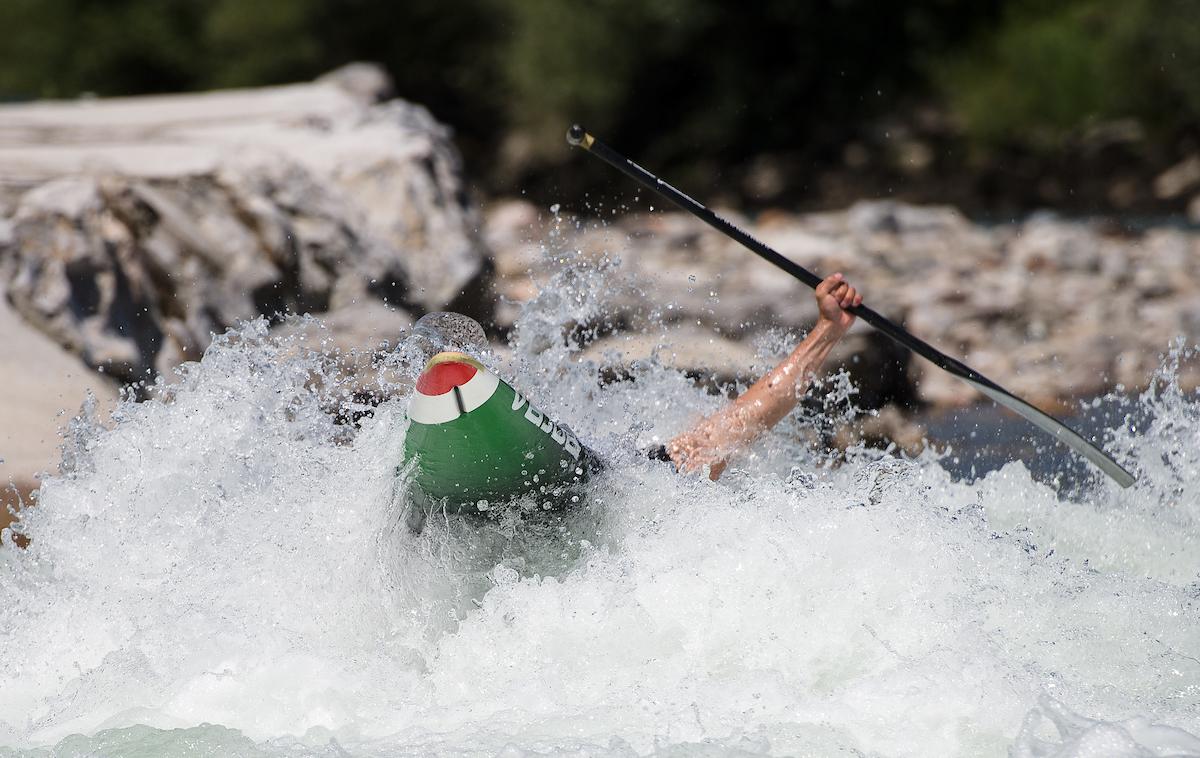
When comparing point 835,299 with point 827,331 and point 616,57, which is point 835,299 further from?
point 616,57

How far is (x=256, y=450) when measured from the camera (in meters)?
3.97

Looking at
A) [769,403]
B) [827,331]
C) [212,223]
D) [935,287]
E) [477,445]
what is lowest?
[477,445]

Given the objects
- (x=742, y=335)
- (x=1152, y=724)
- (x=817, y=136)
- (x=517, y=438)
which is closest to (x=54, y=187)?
(x=742, y=335)

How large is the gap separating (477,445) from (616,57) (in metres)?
12.2

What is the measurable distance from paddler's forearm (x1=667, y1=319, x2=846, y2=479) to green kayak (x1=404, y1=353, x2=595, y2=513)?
767 mm

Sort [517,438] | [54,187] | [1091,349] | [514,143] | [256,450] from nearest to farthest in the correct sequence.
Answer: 1. [517,438]
2. [256,450]
3. [54,187]
4. [1091,349]
5. [514,143]

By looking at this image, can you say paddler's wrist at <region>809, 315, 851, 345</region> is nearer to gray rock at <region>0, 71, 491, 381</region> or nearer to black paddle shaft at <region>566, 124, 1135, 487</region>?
black paddle shaft at <region>566, 124, 1135, 487</region>

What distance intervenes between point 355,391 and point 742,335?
8.18ft

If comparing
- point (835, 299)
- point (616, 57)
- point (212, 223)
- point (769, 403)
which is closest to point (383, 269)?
point (212, 223)

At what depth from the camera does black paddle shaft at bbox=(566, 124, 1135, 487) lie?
13.2 feet

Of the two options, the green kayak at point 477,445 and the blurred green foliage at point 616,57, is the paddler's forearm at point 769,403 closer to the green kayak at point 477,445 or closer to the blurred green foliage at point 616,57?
the green kayak at point 477,445

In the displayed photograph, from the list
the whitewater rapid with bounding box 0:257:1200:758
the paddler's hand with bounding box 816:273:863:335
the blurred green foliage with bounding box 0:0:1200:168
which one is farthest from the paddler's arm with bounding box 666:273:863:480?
the blurred green foliage with bounding box 0:0:1200:168

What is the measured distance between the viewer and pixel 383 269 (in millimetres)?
7484

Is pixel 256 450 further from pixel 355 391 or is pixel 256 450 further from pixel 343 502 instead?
pixel 355 391
